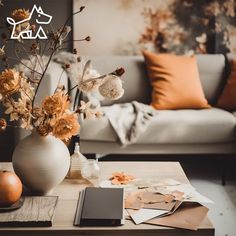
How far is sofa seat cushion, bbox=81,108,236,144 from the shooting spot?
3.15 m

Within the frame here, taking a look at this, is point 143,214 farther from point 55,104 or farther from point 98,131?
point 98,131

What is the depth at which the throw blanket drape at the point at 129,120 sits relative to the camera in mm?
3123

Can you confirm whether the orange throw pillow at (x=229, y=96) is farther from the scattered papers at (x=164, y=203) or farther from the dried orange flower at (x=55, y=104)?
the dried orange flower at (x=55, y=104)

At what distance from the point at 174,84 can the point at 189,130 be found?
1.60ft

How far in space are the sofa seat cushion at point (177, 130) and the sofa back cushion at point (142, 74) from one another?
0.55 m

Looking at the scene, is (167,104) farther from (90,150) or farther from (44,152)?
(44,152)

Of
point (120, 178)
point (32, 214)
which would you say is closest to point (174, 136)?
point (120, 178)

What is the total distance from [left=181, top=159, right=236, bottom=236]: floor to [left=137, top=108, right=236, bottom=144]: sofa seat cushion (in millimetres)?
290

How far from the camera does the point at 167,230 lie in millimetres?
1539

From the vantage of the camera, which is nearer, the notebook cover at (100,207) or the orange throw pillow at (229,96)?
the notebook cover at (100,207)

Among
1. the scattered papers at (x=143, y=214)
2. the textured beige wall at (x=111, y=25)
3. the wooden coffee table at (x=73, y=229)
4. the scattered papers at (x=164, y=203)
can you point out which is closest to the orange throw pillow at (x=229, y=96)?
the textured beige wall at (x=111, y=25)

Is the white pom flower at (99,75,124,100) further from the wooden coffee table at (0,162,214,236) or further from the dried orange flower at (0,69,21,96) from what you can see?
the wooden coffee table at (0,162,214,236)

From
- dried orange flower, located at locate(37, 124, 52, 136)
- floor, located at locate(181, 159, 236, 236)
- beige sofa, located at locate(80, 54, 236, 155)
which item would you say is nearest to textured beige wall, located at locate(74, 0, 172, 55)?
beige sofa, located at locate(80, 54, 236, 155)

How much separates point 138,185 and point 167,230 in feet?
1.38
